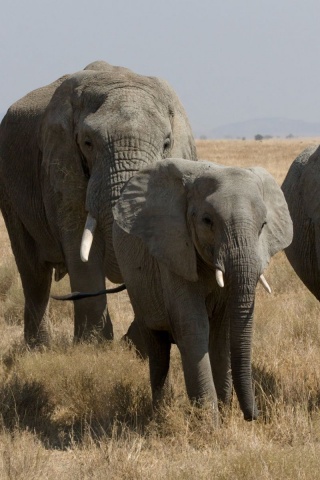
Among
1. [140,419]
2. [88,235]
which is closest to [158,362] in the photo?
[140,419]

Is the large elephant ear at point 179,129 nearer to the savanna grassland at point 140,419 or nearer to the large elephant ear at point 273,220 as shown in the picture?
the savanna grassland at point 140,419

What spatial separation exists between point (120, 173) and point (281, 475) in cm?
273

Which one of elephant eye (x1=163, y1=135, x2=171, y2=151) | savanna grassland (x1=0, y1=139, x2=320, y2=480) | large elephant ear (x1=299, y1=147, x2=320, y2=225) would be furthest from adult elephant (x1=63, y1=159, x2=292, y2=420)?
large elephant ear (x1=299, y1=147, x2=320, y2=225)

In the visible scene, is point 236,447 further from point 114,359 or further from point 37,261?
point 37,261

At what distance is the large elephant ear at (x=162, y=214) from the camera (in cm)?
614

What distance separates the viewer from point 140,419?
22.1 feet

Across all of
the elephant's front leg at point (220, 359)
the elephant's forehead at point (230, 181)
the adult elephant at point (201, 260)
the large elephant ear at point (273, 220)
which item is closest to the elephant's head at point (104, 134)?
the adult elephant at point (201, 260)

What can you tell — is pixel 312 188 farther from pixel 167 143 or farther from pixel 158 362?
pixel 158 362

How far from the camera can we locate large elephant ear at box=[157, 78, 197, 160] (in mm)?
7980

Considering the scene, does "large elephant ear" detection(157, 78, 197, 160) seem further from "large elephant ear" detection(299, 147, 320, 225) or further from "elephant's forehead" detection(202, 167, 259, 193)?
"elephant's forehead" detection(202, 167, 259, 193)

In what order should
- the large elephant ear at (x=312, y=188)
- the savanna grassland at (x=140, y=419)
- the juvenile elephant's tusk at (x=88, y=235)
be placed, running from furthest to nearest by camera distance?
1. the large elephant ear at (x=312, y=188)
2. the juvenile elephant's tusk at (x=88, y=235)
3. the savanna grassland at (x=140, y=419)

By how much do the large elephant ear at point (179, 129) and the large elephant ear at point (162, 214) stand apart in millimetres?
1387

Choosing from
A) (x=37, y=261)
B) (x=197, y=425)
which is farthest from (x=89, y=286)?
(x=197, y=425)

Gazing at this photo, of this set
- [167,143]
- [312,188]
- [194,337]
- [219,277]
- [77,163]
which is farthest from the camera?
[77,163]
